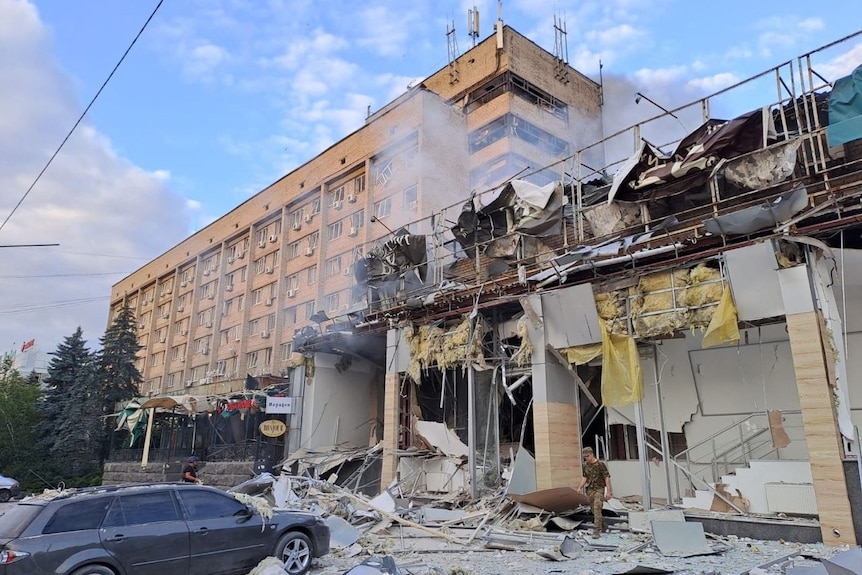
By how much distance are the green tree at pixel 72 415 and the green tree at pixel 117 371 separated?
1.59ft

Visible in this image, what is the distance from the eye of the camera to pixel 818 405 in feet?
33.3

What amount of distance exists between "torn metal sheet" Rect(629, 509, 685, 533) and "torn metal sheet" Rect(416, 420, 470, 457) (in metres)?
6.51

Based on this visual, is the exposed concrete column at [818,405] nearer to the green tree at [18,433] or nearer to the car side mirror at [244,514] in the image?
the car side mirror at [244,514]

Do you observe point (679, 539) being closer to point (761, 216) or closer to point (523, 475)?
point (523, 475)

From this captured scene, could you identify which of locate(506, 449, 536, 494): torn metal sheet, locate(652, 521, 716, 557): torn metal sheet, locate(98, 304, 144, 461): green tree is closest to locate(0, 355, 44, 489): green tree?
locate(98, 304, 144, 461): green tree

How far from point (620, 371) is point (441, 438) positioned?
6.43m

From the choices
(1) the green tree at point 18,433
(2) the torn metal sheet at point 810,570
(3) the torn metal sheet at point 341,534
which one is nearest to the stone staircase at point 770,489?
(2) the torn metal sheet at point 810,570

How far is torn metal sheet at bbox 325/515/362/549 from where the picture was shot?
33.3 feet

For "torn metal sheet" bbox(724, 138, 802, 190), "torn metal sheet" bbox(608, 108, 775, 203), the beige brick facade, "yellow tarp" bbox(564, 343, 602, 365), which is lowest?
"yellow tarp" bbox(564, 343, 602, 365)

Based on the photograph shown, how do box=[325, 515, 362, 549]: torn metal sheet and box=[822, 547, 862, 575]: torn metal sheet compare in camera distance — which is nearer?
box=[822, 547, 862, 575]: torn metal sheet

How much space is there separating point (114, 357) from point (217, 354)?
43.7 feet

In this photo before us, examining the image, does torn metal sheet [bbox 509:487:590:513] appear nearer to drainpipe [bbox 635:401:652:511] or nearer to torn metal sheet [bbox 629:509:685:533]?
torn metal sheet [bbox 629:509:685:533]

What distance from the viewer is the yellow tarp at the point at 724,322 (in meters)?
11.5

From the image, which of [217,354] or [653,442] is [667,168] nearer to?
[653,442]
